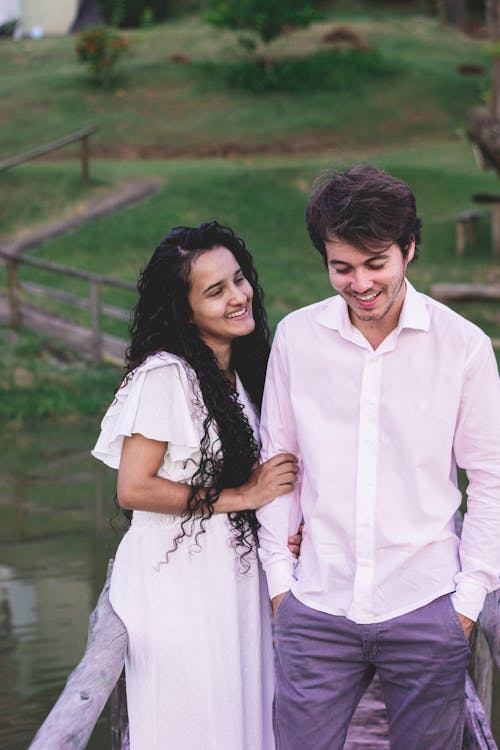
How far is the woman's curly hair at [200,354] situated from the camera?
2746 mm

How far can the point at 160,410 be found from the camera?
2660mm

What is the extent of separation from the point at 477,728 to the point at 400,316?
1150 millimetres

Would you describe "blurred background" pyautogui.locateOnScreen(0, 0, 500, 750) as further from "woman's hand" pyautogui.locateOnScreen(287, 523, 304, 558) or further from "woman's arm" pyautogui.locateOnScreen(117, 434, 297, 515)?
"woman's hand" pyautogui.locateOnScreen(287, 523, 304, 558)

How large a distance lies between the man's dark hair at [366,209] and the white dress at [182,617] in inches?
24.5

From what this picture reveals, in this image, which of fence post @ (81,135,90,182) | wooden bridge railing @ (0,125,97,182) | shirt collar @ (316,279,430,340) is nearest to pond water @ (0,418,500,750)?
shirt collar @ (316,279,430,340)

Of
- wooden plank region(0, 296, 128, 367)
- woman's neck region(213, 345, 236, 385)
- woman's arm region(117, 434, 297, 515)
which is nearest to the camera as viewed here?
woman's arm region(117, 434, 297, 515)

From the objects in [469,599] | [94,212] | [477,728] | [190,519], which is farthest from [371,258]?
[94,212]

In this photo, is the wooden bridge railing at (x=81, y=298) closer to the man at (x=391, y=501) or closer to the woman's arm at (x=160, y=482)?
the woman's arm at (x=160, y=482)

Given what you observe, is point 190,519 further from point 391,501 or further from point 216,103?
point 216,103

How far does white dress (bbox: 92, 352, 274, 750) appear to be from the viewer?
2.75 m

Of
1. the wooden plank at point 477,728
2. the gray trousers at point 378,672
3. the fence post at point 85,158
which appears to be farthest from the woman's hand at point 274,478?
the fence post at point 85,158

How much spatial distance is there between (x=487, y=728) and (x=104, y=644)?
980mm

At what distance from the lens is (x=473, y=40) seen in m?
27.7

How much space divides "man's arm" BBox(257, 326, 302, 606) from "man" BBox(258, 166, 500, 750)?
105 mm
